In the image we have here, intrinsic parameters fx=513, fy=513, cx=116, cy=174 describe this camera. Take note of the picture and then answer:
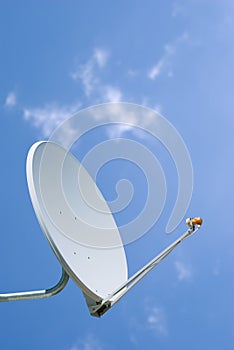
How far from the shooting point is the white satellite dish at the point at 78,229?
14.3ft

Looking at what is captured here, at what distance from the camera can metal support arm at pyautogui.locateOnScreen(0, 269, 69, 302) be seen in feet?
14.3

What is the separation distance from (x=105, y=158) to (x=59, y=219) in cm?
85

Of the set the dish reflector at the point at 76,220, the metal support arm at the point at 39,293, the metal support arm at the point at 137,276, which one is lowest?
the metal support arm at the point at 137,276

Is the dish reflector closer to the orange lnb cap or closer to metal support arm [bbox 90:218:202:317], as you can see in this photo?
metal support arm [bbox 90:218:202:317]

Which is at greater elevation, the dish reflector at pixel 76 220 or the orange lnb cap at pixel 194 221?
the dish reflector at pixel 76 220

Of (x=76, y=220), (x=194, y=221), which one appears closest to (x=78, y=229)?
(x=76, y=220)

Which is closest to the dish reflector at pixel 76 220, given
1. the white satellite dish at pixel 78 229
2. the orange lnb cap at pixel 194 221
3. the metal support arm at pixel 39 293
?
the white satellite dish at pixel 78 229

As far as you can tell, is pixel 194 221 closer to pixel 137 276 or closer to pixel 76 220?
pixel 137 276

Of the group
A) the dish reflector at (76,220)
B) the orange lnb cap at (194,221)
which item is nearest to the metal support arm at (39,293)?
the dish reflector at (76,220)

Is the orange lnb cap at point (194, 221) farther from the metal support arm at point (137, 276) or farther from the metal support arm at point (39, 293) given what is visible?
the metal support arm at point (39, 293)

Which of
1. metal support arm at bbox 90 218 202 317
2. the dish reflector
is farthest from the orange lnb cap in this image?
the dish reflector

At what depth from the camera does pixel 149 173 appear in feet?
16.4

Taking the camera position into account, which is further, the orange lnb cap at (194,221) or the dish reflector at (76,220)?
the orange lnb cap at (194,221)

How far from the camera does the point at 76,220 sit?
5195 millimetres
